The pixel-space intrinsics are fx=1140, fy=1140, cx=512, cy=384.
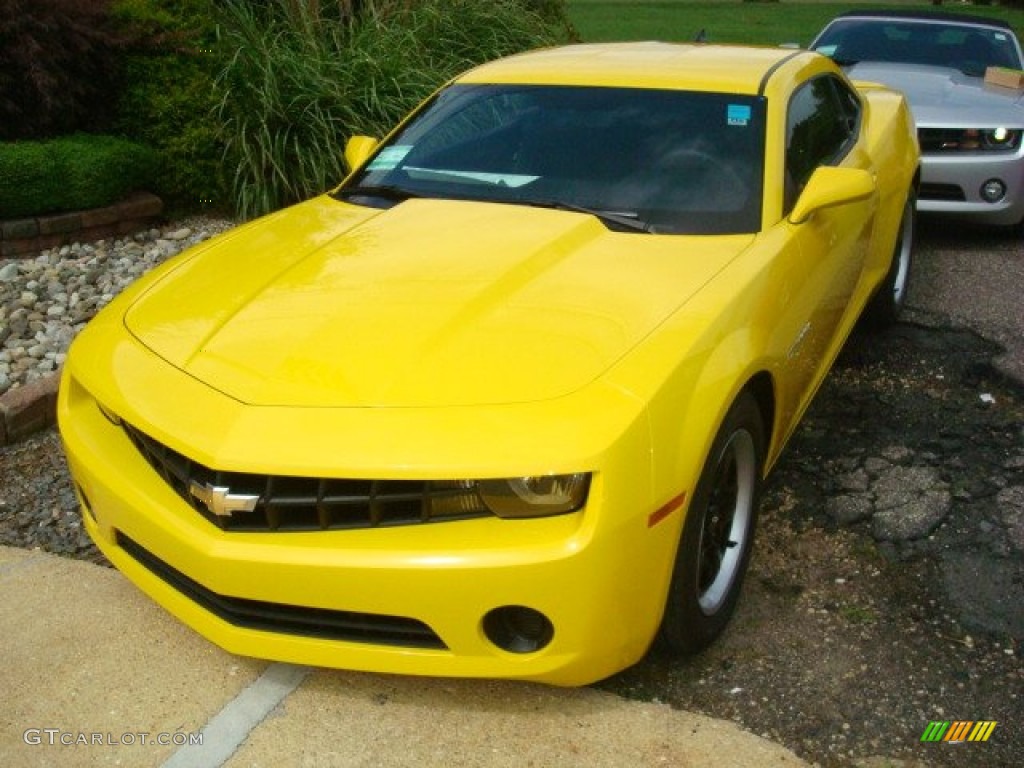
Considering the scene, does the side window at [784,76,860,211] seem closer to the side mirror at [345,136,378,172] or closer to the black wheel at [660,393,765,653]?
the black wheel at [660,393,765,653]

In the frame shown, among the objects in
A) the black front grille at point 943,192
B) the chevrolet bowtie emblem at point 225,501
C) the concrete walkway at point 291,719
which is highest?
the chevrolet bowtie emblem at point 225,501

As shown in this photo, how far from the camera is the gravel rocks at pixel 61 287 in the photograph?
4.93 m

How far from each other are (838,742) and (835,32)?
7140 mm

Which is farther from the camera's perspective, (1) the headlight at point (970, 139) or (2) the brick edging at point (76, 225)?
(1) the headlight at point (970, 139)

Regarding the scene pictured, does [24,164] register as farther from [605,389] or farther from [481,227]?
[605,389]

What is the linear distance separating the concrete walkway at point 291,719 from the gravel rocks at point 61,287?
206 cm

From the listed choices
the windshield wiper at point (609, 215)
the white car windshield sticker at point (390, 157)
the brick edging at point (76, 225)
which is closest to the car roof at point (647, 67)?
the white car windshield sticker at point (390, 157)

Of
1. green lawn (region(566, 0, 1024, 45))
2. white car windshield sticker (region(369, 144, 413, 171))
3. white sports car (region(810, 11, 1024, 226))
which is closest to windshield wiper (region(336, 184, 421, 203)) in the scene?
white car windshield sticker (region(369, 144, 413, 171))

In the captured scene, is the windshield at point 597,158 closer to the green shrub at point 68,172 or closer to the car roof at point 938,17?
the green shrub at point 68,172

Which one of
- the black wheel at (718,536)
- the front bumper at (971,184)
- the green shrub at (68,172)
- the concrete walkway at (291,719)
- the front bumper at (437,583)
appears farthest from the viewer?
the front bumper at (971,184)

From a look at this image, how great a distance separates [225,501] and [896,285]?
157 inches

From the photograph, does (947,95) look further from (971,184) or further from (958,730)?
(958,730)

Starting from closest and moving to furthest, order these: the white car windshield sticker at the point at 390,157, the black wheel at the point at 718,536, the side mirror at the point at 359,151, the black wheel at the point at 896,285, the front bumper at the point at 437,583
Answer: the front bumper at the point at 437,583
the black wheel at the point at 718,536
the white car windshield sticker at the point at 390,157
the side mirror at the point at 359,151
the black wheel at the point at 896,285

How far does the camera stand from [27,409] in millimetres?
4488
